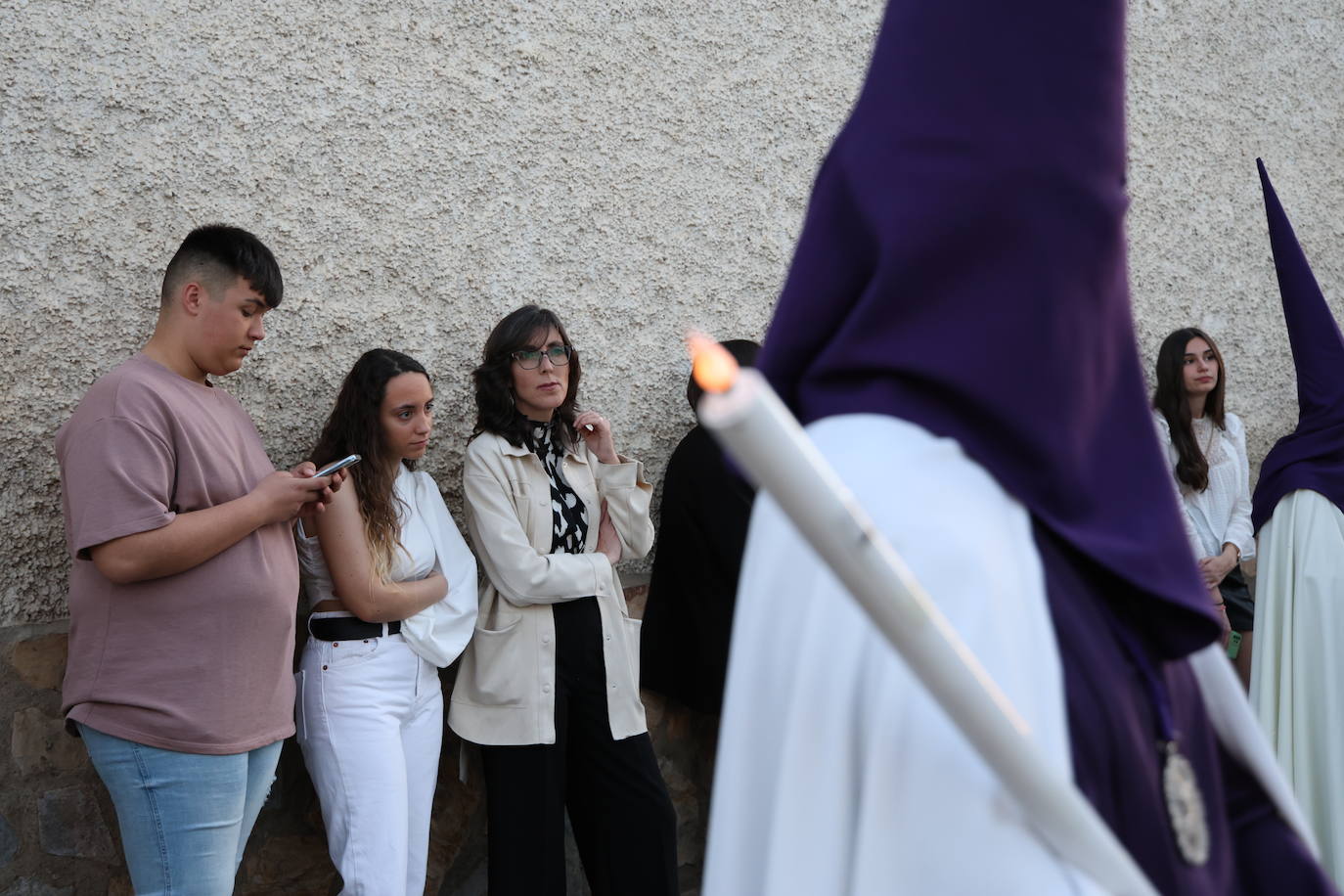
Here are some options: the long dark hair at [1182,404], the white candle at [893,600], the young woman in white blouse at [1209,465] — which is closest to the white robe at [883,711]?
the white candle at [893,600]

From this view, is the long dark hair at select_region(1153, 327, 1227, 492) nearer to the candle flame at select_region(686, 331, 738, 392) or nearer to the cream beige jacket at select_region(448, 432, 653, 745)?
the cream beige jacket at select_region(448, 432, 653, 745)

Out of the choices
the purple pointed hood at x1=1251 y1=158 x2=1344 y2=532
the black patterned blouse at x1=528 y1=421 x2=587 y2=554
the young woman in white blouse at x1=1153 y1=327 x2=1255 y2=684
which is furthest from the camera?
the young woman in white blouse at x1=1153 y1=327 x2=1255 y2=684

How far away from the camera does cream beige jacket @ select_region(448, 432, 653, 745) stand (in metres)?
3.31

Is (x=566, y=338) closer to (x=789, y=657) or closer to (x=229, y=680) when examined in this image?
(x=229, y=680)

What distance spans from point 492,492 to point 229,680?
965 mm

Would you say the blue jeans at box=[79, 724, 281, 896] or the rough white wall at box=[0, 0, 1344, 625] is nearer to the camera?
the blue jeans at box=[79, 724, 281, 896]

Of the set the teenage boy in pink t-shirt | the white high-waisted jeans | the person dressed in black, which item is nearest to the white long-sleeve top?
the person dressed in black

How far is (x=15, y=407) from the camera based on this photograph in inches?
118

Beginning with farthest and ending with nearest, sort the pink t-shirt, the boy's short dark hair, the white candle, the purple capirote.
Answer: the boy's short dark hair → the pink t-shirt → the purple capirote → the white candle

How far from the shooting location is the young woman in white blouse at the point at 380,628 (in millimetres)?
3000

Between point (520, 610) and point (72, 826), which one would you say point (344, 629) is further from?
point (72, 826)

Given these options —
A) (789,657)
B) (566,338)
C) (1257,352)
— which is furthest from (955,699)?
(1257,352)

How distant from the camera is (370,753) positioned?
3002 millimetres

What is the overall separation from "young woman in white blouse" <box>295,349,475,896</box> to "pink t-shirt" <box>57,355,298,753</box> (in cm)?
33
